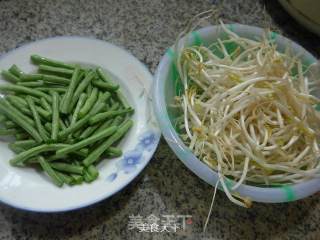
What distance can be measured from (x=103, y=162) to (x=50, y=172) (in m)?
0.12

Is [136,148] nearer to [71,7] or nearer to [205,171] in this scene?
[205,171]

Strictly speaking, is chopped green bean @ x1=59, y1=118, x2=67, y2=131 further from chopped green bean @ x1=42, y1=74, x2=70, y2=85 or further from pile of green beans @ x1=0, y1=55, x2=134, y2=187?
chopped green bean @ x1=42, y1=74, x2=70, y2=85

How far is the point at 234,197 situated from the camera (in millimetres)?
771

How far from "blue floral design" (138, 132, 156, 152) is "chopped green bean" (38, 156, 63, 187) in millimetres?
191

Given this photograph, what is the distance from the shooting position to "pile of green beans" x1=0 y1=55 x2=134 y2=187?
2.68 feet

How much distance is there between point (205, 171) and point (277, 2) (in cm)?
71

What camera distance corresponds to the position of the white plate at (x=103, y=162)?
30.1 inches

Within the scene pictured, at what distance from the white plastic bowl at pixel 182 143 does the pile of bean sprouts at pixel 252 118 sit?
0.07 ft

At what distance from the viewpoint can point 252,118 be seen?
817 mm

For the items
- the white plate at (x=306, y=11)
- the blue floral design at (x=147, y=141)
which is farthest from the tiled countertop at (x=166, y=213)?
the white plate at (x=306, y=11)

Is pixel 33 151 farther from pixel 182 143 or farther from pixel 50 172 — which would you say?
pixel 182 143

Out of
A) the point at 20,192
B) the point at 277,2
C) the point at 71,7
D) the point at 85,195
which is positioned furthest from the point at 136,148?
the point at 277,2

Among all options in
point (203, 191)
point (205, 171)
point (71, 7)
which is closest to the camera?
point (205, 171)

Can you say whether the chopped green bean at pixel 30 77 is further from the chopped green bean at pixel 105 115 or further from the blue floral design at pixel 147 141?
the blue floral design at pixel 147 141
